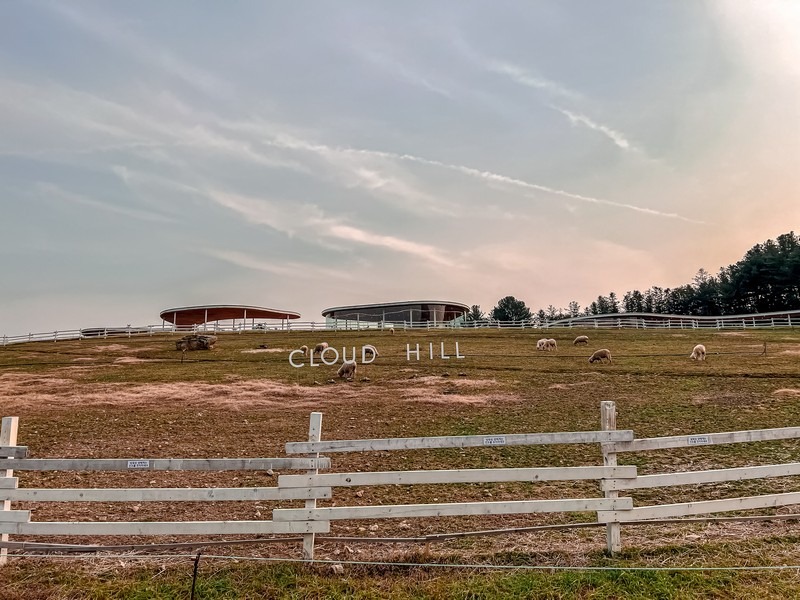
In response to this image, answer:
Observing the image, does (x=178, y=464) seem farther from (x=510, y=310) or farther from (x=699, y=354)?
(x=510, y=310)

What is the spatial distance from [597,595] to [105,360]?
3694cm

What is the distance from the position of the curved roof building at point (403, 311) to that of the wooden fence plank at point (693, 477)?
2589 inches

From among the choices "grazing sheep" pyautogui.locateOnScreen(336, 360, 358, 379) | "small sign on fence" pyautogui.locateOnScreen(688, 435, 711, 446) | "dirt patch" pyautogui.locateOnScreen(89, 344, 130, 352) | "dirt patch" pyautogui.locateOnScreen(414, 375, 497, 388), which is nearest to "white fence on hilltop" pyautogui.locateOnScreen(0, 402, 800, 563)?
"small sign on fence" pyautogui.locateOnScreen(688, 435, 711, 446)

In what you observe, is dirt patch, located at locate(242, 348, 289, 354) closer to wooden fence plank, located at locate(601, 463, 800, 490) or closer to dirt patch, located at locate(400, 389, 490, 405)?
dirt patch, located at locate(400, 389, 490, 405)

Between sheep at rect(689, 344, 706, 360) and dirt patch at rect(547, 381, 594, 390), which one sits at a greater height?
sheep at rect(689, 344, 706, 360)

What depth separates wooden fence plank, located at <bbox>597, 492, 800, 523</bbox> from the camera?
19.7 ft

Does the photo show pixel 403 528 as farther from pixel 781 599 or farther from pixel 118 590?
pixel 781 599

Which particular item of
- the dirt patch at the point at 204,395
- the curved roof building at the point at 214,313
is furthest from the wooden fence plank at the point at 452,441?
the curved roof building at the point at 214,313

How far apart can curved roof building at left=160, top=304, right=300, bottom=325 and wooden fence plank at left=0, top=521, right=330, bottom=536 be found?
201 feet

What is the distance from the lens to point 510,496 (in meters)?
8.67

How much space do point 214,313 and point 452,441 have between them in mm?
67066

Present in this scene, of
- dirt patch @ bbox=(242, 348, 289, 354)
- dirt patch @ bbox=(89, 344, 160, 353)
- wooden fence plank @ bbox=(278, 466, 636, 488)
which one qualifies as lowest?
wooden fence plank @ bbox=(278, 466, 636, 488)

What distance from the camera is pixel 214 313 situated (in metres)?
68.1

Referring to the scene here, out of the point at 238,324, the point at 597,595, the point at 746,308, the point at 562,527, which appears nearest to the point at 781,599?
the point at 597,595
